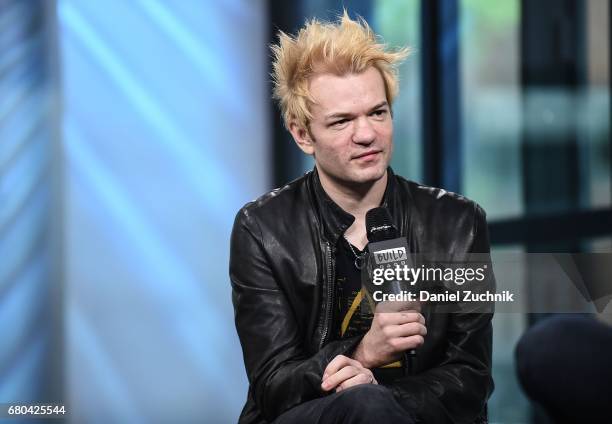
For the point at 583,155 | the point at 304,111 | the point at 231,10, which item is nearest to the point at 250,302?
the point at 304,111

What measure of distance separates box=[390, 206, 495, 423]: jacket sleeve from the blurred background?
1446 millimetres

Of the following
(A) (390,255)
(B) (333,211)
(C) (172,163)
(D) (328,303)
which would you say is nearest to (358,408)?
(A) (390,255)

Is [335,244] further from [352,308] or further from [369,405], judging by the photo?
[369,405]

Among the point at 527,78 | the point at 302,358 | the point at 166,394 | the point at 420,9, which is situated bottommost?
the point at 166,394

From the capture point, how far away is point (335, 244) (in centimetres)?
208

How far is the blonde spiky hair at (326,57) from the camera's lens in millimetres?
2057

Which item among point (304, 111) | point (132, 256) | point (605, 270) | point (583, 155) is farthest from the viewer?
point (132, 256)

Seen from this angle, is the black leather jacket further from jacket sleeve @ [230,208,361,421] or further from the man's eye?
the man's eye

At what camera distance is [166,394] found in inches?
158

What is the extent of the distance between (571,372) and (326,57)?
1177 millimetres

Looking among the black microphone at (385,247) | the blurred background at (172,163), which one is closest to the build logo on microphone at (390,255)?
the black microphone at (385,247)

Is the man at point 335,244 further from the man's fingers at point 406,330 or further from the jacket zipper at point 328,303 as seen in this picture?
the man's fingers at point 406,330

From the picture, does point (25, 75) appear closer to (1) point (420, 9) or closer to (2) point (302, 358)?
(1) point (420, 9)

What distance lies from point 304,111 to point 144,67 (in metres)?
2.10
